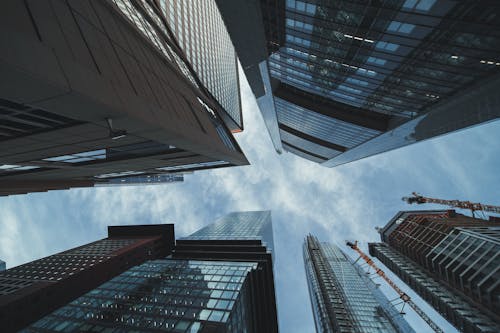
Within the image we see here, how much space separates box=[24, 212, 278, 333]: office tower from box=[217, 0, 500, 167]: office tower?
30319 millimetres

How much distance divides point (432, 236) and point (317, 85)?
224 ft

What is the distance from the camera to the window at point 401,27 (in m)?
21.2

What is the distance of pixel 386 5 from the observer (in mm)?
20281

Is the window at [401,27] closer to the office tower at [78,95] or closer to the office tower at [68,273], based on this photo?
the office tower at [78,95]

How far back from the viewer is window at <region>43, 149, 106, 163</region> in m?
→ 15.4

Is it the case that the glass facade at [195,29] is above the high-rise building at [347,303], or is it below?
above

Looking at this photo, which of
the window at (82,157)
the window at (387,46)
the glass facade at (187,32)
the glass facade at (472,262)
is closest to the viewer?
the window at (82,157)

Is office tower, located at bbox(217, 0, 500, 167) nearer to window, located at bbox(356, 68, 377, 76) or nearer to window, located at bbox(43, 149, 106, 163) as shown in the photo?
window, located at bbox(356, 68, 377, 76)

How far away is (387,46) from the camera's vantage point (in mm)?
25328

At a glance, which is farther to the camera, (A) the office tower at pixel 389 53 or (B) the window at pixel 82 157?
(A) the office tower at pixel 389 53

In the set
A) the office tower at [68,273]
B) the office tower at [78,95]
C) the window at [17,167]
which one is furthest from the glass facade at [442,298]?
the office tower at [68,273]

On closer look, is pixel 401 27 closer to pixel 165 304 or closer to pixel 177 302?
pixel 177 302

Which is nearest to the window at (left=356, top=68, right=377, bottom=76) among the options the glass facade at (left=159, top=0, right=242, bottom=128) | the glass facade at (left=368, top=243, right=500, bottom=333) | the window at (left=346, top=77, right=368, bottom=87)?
the window at (left=346, top=77, right=368, bottom=87)

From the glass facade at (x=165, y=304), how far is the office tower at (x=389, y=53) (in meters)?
30.2
